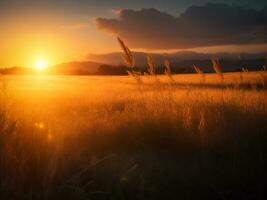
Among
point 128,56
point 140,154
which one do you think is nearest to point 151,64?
point 128,56

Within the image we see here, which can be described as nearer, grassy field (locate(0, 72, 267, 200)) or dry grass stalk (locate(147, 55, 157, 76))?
grassy field (locate(0, 72, 267, 200))

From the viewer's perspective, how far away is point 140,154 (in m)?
5.55

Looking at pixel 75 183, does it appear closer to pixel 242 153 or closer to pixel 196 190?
pixel 196 190

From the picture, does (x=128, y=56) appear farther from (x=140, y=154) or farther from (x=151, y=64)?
(x=140, y=154)

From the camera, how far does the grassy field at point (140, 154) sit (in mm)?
3994

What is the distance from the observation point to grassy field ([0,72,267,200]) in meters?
3.99

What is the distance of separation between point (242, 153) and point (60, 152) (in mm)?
2605

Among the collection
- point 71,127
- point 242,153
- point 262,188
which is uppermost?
point 71,127

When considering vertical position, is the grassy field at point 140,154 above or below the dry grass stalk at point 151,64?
below

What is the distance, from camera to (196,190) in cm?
438

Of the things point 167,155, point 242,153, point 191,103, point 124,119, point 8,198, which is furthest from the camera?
point 191,103

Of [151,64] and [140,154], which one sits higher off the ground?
[151,64]

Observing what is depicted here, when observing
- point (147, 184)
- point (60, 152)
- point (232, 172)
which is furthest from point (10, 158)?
point (232, 172)

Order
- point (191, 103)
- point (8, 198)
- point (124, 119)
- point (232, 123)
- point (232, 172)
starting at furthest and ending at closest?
point (191, 103) < point (124, 119) < point (232, 123) < point (232, 172) < point (8, 198)
